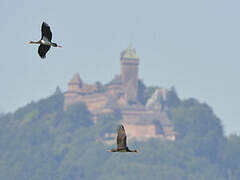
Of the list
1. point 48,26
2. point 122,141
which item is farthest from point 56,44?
point 122,141

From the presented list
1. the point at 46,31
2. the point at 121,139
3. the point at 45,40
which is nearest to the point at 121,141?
the point at 121,139

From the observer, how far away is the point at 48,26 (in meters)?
33.3

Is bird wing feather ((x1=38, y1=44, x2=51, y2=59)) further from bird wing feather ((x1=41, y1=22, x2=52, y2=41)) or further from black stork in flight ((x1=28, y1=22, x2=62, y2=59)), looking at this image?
bird wing feather ((x1=41, y1=22, x2=52, y2=41))

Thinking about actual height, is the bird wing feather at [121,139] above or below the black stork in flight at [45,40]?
below

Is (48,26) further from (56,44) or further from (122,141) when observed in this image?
(122,141)

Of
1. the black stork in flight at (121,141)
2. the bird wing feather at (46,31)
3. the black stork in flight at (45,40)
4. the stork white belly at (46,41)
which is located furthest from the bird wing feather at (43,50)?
the black stork in flight at (121,141)

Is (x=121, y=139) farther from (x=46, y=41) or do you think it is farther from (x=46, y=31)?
(x=46, y=31)

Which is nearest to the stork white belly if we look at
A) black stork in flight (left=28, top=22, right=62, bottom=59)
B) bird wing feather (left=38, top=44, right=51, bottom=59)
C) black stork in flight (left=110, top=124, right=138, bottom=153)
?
black stork in flight (left=28, top=22, right=62, bottom=59)

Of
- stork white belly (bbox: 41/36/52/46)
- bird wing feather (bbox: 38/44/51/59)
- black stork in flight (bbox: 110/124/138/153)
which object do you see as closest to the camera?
black stork in flight (bbox: 110/124/138/153)

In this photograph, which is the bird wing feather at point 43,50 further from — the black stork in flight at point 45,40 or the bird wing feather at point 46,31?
the bird wing feather at point 46,31

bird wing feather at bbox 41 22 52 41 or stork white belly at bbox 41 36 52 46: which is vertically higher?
bird wing feather at bbox 41 22 52 41

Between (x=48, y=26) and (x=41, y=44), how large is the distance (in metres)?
0.98

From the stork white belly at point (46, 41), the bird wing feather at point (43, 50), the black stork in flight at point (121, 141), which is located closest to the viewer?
the black stork in flight at point (121, 141)

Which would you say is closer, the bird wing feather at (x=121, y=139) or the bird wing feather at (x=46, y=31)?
the bird wing feather at (x=121, y=139)
